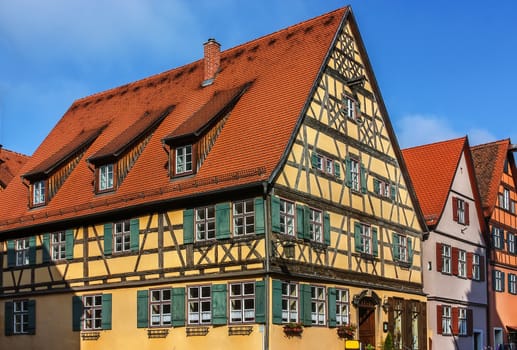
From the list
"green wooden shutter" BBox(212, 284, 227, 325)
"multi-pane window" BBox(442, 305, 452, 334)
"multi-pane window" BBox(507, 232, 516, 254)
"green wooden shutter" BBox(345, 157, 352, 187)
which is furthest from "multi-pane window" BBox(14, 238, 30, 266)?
"multi-pane window" BBox(507, 232, 516, 254)

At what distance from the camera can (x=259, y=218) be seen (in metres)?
24.0

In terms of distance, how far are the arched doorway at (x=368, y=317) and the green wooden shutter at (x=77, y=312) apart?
9.83 m

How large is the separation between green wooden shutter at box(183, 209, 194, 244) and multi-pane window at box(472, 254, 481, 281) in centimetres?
1784

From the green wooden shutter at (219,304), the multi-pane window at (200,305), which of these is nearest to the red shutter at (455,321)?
the multi-pane window at (200,305)

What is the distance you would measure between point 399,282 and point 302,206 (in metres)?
7.90

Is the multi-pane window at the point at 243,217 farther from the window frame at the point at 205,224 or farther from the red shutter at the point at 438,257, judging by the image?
the red shutter at the point at 438,257

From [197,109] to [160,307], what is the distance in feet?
24.7

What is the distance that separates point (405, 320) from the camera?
31828 mm

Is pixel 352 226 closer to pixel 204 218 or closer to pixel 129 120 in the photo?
pixel 204 218

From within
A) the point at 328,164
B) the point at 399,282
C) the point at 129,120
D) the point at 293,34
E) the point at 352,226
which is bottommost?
the point at 399,282

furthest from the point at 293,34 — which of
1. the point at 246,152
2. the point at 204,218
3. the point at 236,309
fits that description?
the point at 236,309

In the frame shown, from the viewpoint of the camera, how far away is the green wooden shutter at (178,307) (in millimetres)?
25469

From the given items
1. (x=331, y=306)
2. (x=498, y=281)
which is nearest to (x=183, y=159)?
(x=331, y=306)

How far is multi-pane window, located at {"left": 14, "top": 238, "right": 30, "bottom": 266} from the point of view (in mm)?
31031
